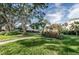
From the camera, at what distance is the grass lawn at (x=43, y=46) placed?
6.18 ft

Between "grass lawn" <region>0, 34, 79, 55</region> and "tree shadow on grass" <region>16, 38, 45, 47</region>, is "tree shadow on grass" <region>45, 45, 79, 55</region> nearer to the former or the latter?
"grass lawn" <region>0, 34, 79, 55</region>

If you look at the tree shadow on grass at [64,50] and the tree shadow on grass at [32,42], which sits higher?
the tree shadow on grass at [32,42]

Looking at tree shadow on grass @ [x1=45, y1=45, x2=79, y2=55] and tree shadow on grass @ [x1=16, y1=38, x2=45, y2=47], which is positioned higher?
tree shadow on grass @ [x1=16, y1=38, x2=45, y2=47]

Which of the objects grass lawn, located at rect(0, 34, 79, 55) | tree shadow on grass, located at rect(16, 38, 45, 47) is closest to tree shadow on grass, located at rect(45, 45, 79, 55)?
grass lawn, located at rect(0, 34, 79, 55)

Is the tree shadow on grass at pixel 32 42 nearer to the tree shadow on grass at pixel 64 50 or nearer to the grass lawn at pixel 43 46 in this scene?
the grass lawn at pixel 43 46

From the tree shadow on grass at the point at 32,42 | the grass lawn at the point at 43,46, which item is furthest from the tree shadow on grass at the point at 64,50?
the tree shadow on grass at the point at 32,42

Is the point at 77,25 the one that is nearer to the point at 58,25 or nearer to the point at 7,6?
the point at 58,25

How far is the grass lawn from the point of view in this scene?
6.18 feet

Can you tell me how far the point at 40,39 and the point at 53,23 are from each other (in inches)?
7.7

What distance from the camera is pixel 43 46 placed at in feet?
6.27

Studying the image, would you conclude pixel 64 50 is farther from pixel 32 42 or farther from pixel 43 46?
pixel 32 42

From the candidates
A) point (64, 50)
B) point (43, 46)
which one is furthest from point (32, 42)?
point (64, 50)

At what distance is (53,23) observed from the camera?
1939mm

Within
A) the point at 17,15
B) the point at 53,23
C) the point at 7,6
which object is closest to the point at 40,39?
the point at 53,23
